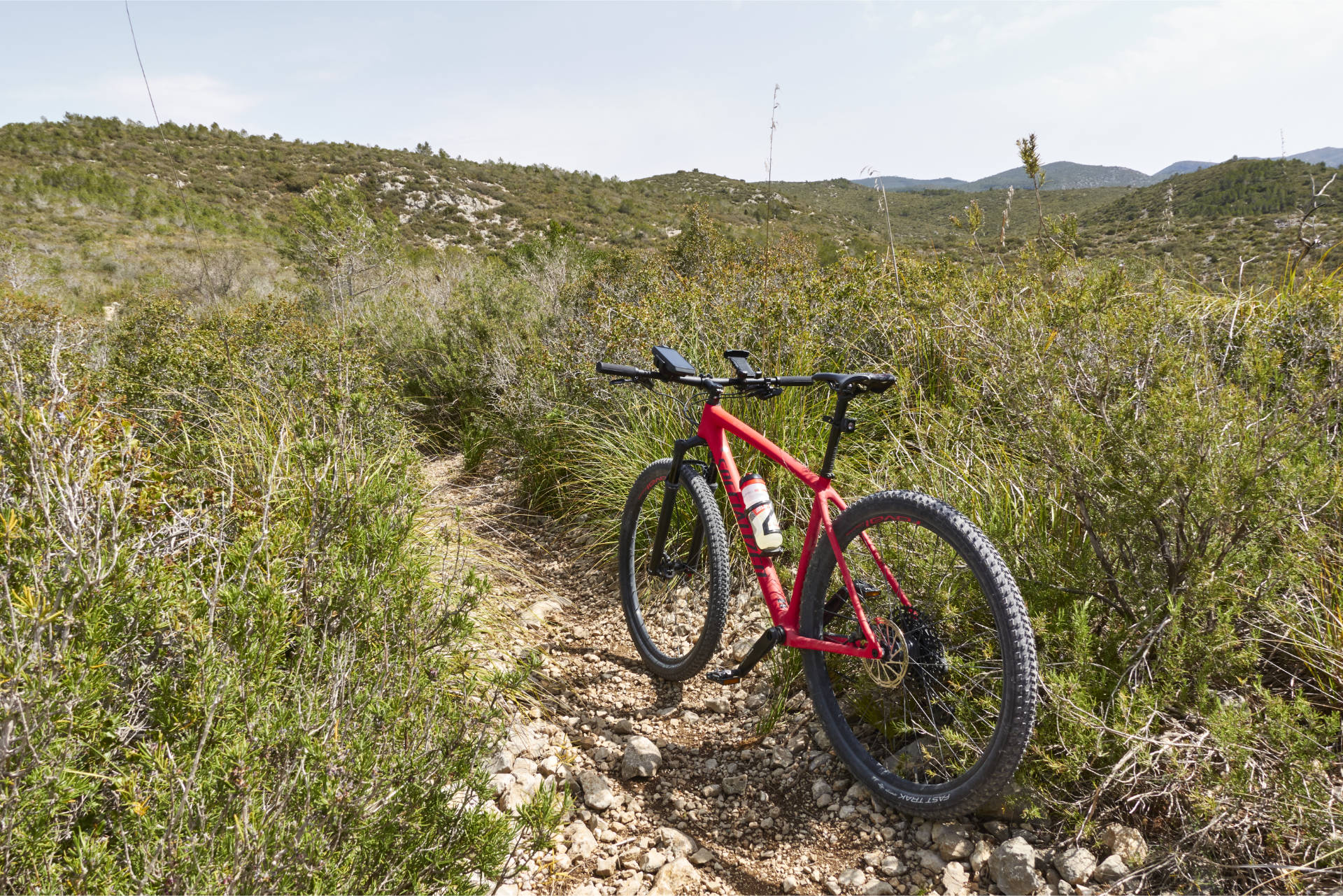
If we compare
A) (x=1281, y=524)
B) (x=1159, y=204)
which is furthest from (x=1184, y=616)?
(x=1159, y=204)

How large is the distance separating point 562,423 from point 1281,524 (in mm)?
3881

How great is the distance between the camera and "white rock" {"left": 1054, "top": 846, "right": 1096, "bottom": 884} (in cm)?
170

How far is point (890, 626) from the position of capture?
2.03 m

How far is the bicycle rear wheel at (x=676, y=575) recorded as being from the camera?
2768mm

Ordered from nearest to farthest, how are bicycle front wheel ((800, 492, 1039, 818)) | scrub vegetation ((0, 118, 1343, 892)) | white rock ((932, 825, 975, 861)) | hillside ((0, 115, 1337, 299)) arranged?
scrub vegetation ((0, 118, 1343, 892)) < bicycle front wheel ((800, 492, 1039, 818)) < white rock ((932, 825, 975, 861)) < hillside ((0, 115, 1337, 299))

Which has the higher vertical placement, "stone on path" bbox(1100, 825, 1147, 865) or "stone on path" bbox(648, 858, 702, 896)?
"stone on path" bbox(1100, 825, 1147, 865)

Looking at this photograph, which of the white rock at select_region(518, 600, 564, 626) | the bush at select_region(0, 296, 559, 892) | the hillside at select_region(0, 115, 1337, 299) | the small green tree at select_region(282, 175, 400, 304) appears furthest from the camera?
the hillside at select_region(0, 115, 1337, 299)

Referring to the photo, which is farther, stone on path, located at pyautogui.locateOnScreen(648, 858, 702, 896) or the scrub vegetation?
stone on path, located at pyautogui.locateOnScreen(648, 858, 702, 896)

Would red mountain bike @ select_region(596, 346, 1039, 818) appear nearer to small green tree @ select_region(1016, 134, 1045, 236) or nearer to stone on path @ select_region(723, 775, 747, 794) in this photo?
stone on path @ select_region(723, 775, 747, 794)

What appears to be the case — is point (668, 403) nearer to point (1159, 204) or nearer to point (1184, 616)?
point (1184, 616)

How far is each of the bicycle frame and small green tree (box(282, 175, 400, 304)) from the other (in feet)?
30.4

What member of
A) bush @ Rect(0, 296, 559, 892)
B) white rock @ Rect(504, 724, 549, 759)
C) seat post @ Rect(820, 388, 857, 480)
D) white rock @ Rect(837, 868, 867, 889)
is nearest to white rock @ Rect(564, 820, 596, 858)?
bush @ Rect(0, 296, 559, 892)

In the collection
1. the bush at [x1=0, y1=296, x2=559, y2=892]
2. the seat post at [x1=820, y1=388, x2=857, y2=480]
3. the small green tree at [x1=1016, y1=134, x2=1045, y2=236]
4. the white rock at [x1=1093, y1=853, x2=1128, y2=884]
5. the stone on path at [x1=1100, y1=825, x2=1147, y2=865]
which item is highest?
the small green tree at [x1=1016, y1=134, x2=1045, y2=236]

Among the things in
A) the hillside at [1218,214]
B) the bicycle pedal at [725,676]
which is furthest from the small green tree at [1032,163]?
the hillside at [1218,214]
